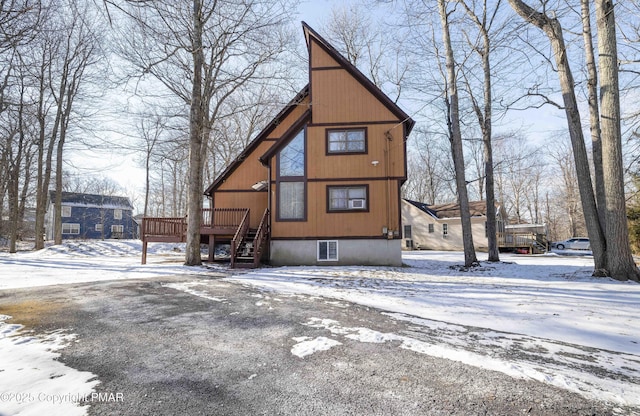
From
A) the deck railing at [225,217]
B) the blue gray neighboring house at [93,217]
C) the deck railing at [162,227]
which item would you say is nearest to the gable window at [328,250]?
the deck railing at [225,217]

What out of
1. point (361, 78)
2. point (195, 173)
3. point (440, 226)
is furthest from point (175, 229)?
point (440, 226)

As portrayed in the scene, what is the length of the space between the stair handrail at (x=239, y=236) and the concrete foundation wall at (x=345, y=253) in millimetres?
1237

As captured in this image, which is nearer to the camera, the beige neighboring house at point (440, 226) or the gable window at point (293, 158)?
the gable window at point (293, 158)

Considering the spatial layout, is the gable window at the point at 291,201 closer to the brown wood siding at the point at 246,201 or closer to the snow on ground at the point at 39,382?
the brown wood siding at the point at 246,201

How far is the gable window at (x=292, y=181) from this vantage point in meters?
12.9

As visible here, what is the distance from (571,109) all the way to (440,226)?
64.1 feet

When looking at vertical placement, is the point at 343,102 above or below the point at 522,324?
above

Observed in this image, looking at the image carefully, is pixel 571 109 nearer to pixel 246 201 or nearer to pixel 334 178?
pixel 334 178

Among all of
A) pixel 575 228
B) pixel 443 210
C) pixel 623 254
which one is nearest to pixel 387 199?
pixel 623 254

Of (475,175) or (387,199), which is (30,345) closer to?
(387,199)

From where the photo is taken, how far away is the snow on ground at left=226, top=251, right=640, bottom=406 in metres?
2.81

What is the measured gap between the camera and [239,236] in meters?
12.2

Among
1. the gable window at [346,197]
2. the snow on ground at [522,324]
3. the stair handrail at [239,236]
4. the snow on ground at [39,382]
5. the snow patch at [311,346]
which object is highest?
the gable window at [346,197]

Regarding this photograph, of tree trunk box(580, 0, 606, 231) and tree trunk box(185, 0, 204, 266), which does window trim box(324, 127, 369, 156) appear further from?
tree trunk box(580, 0, 606, 231)
